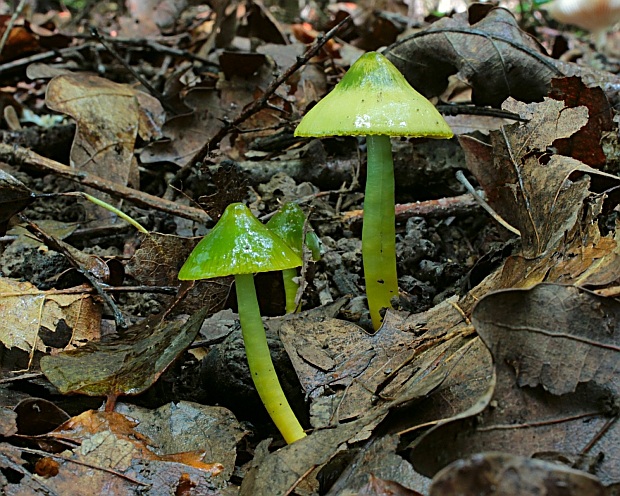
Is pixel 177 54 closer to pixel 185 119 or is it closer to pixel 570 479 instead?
pixel 185 119

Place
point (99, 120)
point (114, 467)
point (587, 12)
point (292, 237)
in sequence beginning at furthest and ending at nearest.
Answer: point (587, 12), point (99, 120), point (292, 237), point (114, 467)

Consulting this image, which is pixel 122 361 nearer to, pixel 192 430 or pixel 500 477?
pixel 192 430

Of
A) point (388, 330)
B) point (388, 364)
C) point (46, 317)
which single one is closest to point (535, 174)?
point (388, 330)

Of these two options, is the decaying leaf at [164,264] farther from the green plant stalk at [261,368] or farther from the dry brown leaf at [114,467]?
the dry brown leaf at [114,467]

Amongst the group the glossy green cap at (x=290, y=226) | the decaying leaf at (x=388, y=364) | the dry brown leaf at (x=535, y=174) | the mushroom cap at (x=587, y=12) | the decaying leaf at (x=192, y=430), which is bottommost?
the mushroom cap at (x=587, y=12)

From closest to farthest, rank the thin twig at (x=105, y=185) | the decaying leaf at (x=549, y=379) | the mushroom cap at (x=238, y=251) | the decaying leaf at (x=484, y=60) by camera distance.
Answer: the decaying leaf at (x=549, y=379)
the mushroom cap at (x=238, y=251)
the thin twig at (x=105, y=185)
the decaying leaf at (x=484, y=60)

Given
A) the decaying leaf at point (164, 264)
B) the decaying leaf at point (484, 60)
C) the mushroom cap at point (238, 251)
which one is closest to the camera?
the mushroom cap at point (238, 251)

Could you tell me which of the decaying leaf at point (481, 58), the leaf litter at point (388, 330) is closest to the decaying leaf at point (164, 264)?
the leaf litter at point (388, 330)

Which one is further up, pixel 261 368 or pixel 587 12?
pixel 261 368

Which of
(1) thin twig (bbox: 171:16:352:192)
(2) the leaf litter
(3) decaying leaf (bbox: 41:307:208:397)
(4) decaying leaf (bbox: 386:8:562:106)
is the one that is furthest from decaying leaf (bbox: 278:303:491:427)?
(4) decaying leaf (bbox: 386:8:562:106)
